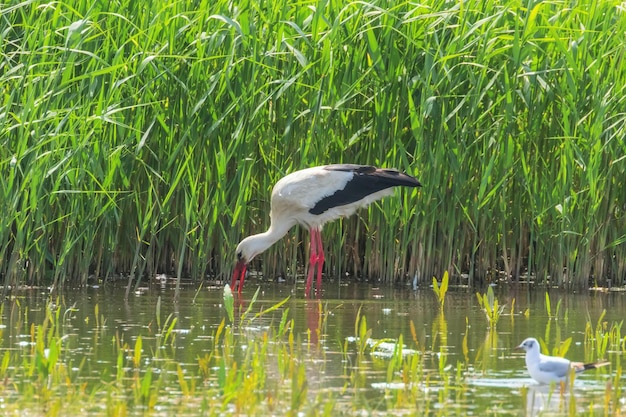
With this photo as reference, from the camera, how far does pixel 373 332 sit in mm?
7508

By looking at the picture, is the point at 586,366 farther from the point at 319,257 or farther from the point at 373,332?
the point at 319,257

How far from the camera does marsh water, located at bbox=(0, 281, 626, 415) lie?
5.56m

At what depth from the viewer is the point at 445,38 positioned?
9.62 meters

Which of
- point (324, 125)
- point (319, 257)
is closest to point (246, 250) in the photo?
point (319, 257)

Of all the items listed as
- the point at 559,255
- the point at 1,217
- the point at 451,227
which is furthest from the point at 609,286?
the point at 1,217

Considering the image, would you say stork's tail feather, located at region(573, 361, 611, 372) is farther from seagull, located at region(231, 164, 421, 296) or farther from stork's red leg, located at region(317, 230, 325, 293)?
stork's red leg, located at region(317, 230, 325, 293)

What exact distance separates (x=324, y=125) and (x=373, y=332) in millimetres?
2558

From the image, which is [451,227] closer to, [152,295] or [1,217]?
[152,295]

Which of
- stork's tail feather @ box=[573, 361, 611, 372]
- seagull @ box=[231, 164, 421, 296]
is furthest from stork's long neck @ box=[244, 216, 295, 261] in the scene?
stork's tail feather @ box=[573, 361, 611, 372]

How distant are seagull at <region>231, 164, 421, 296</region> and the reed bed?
0.22 m

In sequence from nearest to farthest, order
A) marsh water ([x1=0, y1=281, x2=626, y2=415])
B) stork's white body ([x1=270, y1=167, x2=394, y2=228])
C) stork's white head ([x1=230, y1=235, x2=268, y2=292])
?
1. marsh water ([x1=0, y1=281, x2=626, y2=415])
2. stork's white body ([x1=270, y1=167, x2=394, y2=228])
3. stork's white head ([x1=230, y1=235, x2=268, y2=292])

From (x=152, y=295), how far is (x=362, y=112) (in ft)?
6.87

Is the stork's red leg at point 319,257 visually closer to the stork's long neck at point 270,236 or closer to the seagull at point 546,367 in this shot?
the stork's long neck at point 270,236

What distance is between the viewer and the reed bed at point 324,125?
9000mm
